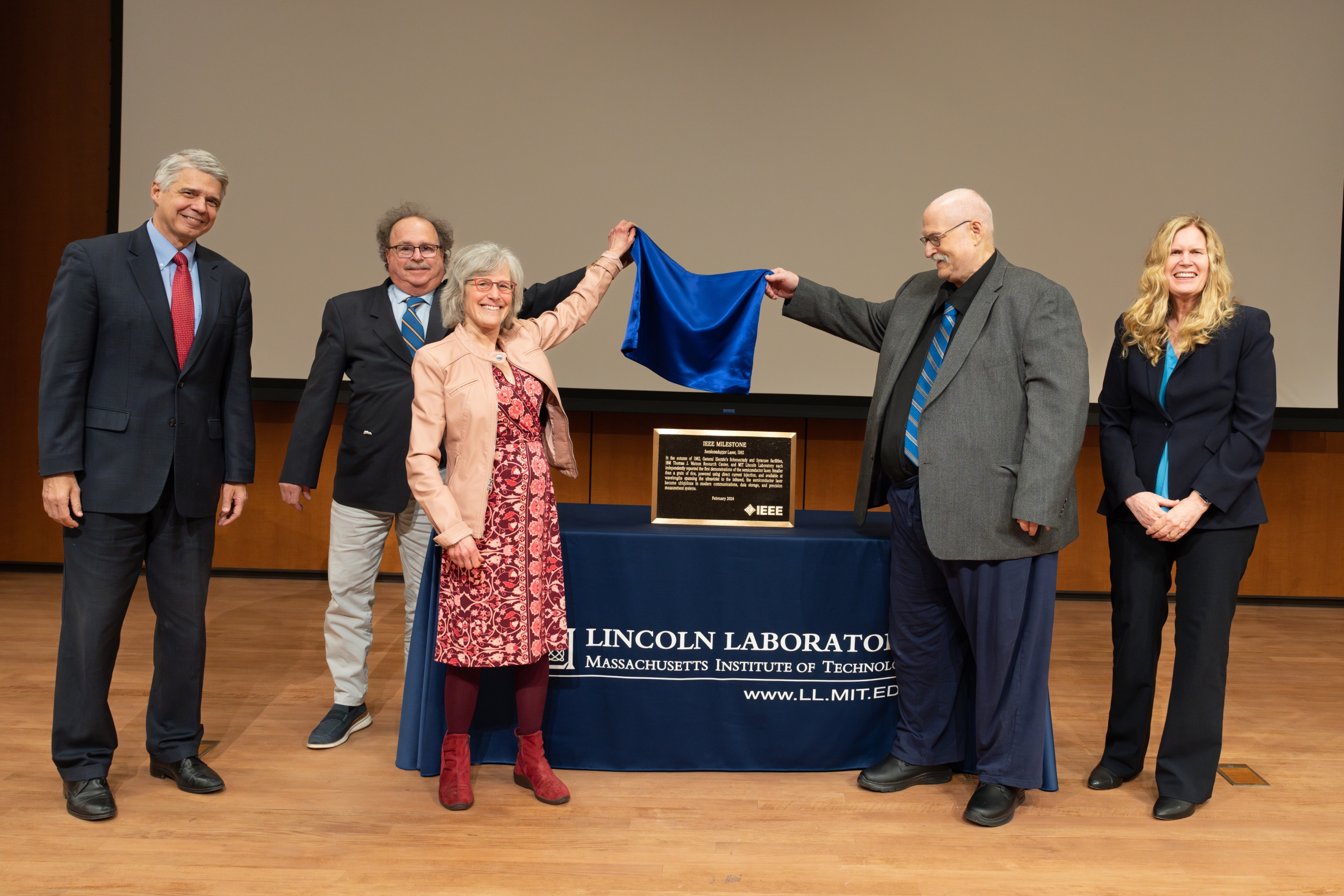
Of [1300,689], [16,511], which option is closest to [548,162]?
[16,511]

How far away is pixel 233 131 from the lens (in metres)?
4.98

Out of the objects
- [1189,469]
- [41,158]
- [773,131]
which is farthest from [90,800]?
[41,158]

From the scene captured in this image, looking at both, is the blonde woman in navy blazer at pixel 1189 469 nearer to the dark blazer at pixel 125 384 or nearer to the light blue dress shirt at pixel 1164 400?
the light blue dress shirt at pixel 1164 400

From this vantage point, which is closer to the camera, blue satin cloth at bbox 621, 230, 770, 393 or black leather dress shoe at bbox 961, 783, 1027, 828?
black leather dress shoe at bbox 961, 783, 1027, 828

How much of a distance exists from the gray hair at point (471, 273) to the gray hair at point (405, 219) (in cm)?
57

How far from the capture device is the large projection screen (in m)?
4.91

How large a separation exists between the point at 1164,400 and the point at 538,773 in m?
1.96

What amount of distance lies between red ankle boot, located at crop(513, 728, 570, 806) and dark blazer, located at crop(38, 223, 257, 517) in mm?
1074

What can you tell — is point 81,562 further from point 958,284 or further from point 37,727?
point 958,284

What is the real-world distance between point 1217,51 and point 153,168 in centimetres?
568

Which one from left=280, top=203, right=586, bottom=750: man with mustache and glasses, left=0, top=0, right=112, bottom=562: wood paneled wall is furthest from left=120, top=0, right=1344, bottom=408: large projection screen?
left=280, top=203, right=586, bottom=750: man with mustache and glasses

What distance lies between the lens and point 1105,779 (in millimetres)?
2662

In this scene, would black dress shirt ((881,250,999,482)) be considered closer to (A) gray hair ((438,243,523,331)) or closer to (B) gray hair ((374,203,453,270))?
(A) gray hair ((438,243,523,331))

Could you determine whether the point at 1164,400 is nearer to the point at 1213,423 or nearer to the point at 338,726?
the point at 1213,423
